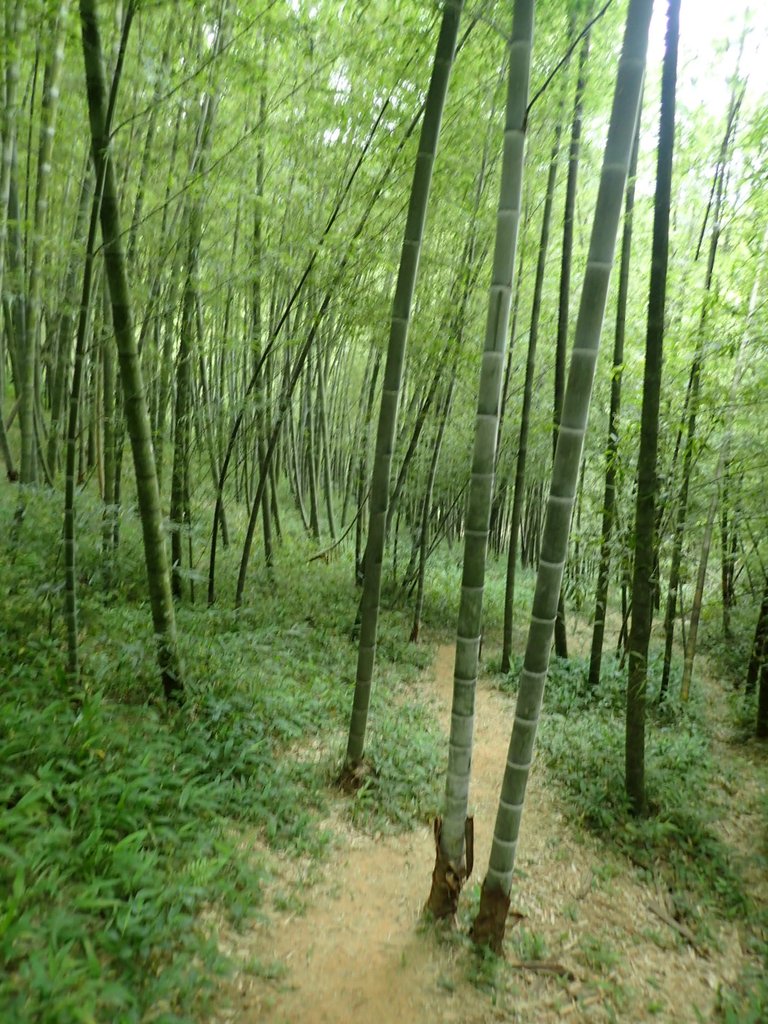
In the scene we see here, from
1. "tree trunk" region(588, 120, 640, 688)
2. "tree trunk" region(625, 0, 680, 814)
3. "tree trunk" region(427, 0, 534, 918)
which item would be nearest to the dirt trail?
"tree trunk" region(427, 0, 534, 918)

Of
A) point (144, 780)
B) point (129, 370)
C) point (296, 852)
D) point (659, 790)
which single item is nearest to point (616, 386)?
point (659, 790)

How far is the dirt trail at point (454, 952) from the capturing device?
2221mm

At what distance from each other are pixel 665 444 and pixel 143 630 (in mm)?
4479

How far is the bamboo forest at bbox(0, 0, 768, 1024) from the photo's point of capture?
220cm

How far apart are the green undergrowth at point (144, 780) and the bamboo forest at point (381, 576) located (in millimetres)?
21

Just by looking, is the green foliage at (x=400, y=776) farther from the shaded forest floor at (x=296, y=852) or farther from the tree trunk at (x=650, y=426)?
the tree trunk at (x=650, y=426)

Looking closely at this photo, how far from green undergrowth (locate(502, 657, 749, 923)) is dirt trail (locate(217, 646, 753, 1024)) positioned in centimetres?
19

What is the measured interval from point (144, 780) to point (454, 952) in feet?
5.10

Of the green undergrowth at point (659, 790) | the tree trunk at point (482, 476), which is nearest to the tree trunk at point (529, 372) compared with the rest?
the green undergrowth at point (659, 790)

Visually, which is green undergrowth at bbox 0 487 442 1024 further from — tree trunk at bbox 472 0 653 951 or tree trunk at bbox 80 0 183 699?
tree trunk at bbox 472 0 653 951

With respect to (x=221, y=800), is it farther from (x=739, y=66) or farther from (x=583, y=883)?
(x=739, y=66)

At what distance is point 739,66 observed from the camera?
15.9 feet

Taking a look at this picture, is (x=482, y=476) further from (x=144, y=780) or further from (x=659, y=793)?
(x=659, y=793)

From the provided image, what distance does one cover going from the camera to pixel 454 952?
8.04 ft
